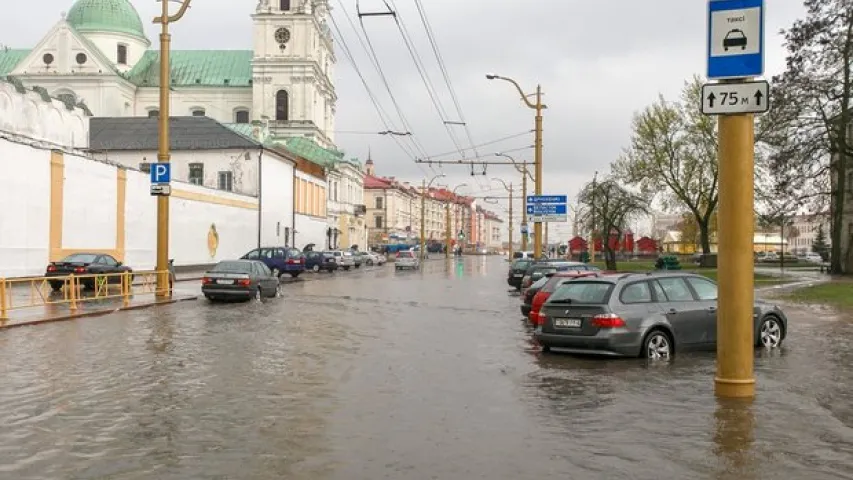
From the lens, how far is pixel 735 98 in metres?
9.69

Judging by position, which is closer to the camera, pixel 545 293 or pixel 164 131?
pixel 545 293

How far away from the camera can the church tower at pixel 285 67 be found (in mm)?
96062

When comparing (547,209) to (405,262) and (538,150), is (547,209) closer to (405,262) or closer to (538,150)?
(538,150)

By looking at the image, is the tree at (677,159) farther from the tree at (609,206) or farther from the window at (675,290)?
the window at (675,290)

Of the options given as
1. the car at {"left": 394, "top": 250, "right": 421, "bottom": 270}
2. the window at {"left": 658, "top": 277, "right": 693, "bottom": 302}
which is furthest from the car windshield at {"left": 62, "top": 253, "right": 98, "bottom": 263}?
the car at {"left": 394, "top": 250, "right": 421, "bottom": 270}

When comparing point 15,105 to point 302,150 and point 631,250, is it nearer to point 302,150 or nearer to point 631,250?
point 302,150

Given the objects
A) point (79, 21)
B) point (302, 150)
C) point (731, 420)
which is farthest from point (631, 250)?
point (731, 420)

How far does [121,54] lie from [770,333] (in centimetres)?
9406

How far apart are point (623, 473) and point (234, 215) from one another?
181 feet

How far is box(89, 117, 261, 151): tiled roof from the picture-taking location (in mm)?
63938

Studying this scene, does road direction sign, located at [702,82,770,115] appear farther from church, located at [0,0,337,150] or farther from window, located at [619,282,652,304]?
church, located at [0,0,337,150]

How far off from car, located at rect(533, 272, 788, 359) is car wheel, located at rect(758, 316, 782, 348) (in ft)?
4.75

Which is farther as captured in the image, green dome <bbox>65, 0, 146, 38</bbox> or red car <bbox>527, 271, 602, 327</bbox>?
green dome <bbox>65, 0, 146, 38</bbox>

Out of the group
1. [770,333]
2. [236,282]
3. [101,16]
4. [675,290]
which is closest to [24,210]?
[236,282]
